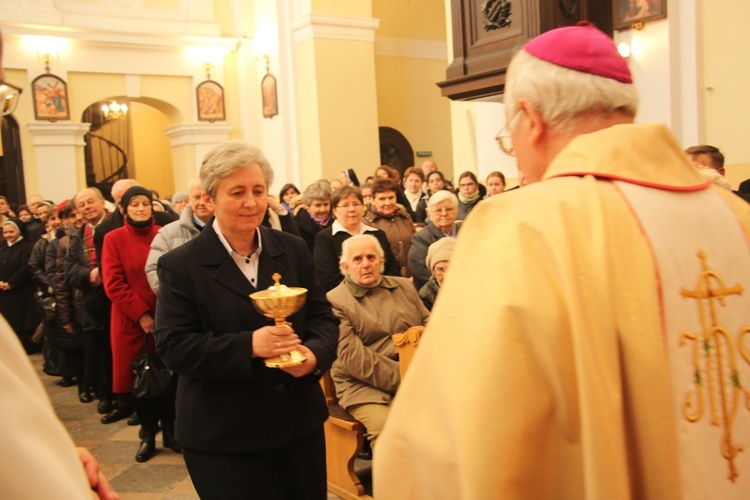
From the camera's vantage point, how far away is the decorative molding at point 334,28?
49.5ft

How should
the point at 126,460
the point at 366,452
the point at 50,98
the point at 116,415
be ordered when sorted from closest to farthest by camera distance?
the point at 366,452 → the point at 126,460 → the point at 116,415 → the point at 50,98

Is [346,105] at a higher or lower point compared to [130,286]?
higher

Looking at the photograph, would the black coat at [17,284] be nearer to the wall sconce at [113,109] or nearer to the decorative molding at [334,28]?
the decorative molding at [334,28]

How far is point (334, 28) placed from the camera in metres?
15.4

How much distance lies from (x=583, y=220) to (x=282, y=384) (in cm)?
158

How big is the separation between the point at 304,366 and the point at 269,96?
1446 centimetres

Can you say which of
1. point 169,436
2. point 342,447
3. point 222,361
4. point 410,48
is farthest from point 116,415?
point 410,48

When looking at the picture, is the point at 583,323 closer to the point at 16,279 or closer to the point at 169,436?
the point at 169,436

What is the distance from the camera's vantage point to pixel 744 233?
1.57 meters

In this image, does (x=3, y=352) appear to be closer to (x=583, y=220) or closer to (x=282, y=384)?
(x=583, y=220)

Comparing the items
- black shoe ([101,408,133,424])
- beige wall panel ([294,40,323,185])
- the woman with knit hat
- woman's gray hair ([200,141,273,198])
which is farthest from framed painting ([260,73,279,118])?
woman's gray hair ([200,141,273,198])

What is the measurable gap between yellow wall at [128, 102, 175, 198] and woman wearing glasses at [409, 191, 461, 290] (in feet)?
62.6

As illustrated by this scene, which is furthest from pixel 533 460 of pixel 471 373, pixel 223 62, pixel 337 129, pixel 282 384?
pixel 223 62

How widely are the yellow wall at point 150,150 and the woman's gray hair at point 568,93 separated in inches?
912
